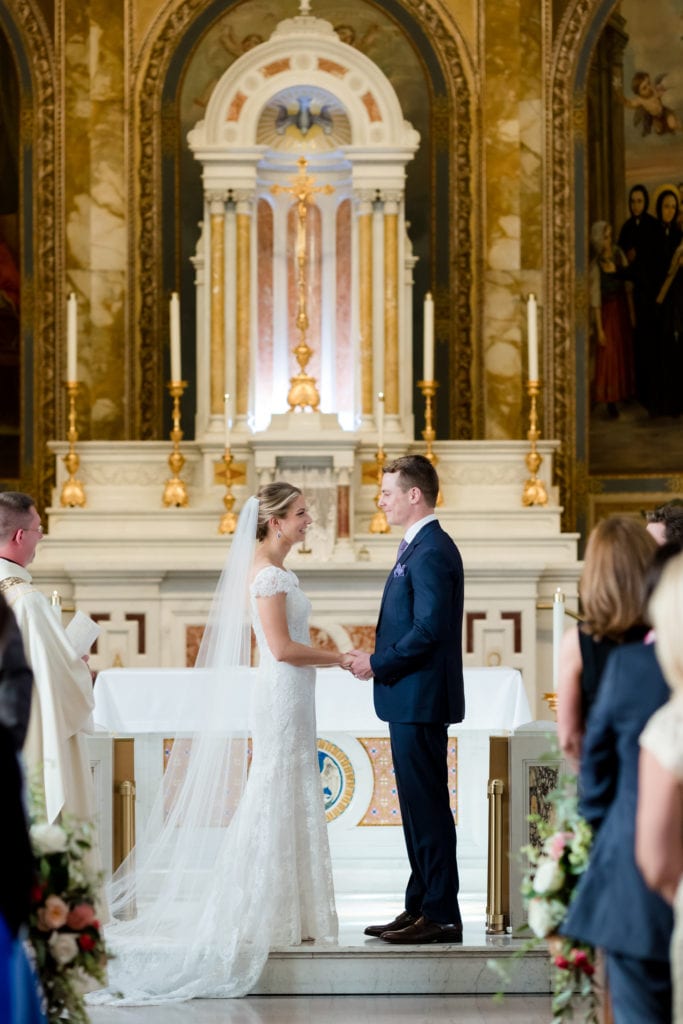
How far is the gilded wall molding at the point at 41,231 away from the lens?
37.0 ft

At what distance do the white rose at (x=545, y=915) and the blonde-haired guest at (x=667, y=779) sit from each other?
1.02 meters

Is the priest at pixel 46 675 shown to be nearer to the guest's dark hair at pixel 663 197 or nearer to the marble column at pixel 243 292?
the marble column at pixel 243 292

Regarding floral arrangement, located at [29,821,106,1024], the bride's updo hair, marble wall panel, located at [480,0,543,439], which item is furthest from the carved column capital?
floral arrangement, located at [29,821,106,1024]

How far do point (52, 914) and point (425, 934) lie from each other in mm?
2240

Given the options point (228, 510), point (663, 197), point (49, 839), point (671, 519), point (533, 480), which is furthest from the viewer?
point (663, 197)

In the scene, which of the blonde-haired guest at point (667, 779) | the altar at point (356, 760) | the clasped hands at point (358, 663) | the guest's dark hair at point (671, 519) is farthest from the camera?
the altar at point (356, 760)

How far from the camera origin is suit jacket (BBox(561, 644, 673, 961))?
10.8 feet

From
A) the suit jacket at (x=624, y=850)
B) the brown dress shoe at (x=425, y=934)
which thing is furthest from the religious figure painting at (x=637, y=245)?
the suit jacket at (x=624, y=850)

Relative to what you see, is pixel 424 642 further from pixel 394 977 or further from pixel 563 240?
pixel 563 240

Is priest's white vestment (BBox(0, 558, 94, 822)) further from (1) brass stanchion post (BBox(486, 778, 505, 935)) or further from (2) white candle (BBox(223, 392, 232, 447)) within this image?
(2) white candle (BBox(223, 392, 232, 447))

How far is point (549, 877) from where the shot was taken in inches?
163

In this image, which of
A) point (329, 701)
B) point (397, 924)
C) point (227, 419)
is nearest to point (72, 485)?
point (227, 419)

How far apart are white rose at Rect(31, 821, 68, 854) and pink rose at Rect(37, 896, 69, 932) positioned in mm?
123

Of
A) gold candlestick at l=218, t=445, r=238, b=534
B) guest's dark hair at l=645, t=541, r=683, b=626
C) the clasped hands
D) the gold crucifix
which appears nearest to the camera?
guest's dark hair at l=645, t=541, r=683, b=626
